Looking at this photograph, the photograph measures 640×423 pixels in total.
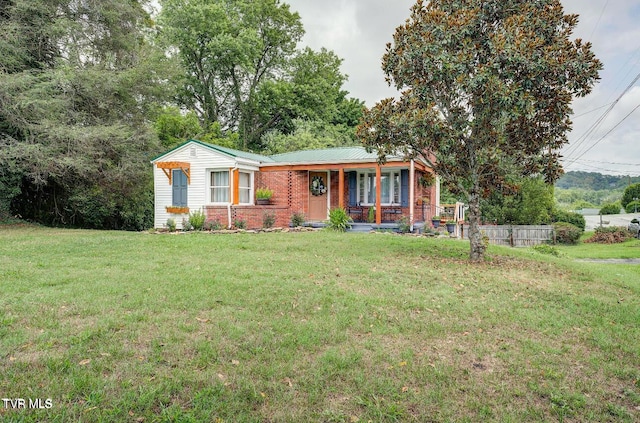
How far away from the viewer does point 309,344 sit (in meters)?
3.58

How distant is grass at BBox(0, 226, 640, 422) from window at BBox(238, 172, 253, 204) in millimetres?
8654

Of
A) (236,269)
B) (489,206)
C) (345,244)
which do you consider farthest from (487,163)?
(489,206)

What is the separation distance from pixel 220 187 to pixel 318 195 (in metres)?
4.28

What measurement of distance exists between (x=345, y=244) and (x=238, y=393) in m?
7.26

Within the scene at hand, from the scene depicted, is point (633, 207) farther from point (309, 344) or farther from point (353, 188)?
point (309, 344)

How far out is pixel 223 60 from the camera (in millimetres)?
27719

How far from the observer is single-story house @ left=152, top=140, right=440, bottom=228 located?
14.6 metres

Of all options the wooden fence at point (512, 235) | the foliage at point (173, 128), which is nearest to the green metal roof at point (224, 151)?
the foliage at point (173, 128)

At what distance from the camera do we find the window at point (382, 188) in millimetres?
15617

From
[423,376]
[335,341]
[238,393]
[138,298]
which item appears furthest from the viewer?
[138,298]

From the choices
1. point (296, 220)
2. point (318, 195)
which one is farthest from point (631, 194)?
point (296, 220)

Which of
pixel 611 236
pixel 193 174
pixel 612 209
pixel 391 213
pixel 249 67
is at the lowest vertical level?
pixel 611 236

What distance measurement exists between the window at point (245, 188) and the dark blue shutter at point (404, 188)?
6305 millimetres

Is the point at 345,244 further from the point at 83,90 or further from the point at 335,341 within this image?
the point at 83,90
